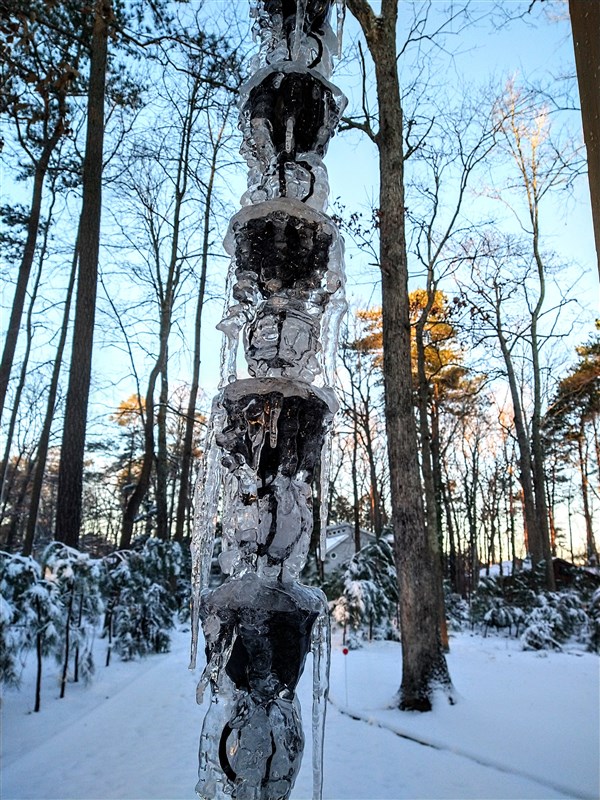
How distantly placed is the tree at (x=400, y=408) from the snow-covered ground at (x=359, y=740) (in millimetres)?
423

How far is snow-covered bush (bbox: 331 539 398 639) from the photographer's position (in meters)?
10.5

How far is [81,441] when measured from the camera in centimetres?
714

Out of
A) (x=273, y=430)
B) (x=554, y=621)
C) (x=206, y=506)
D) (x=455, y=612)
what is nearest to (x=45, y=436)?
(x=455, y=612)

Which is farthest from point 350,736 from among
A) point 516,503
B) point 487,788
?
point 516,503

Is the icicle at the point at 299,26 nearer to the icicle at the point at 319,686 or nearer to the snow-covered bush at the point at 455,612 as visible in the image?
the icicle at the point at 319,686

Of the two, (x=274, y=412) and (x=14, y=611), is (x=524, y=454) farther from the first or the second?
(x=274, y=412)

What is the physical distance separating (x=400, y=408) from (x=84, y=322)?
14.6 feet

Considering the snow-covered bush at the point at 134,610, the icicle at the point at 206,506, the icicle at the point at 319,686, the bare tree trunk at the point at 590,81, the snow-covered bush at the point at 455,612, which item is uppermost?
the bare tree trunk at the point at 590,81

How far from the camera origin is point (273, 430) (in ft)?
5.63

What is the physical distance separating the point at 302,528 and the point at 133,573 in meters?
7.27

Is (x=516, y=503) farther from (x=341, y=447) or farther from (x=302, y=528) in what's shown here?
(x=302, y=528)

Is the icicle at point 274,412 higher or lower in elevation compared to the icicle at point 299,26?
lower

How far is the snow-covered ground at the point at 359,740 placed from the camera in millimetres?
3223

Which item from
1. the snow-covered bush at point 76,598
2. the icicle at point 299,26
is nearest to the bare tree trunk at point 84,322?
the snow-covered bush at point 76,598
